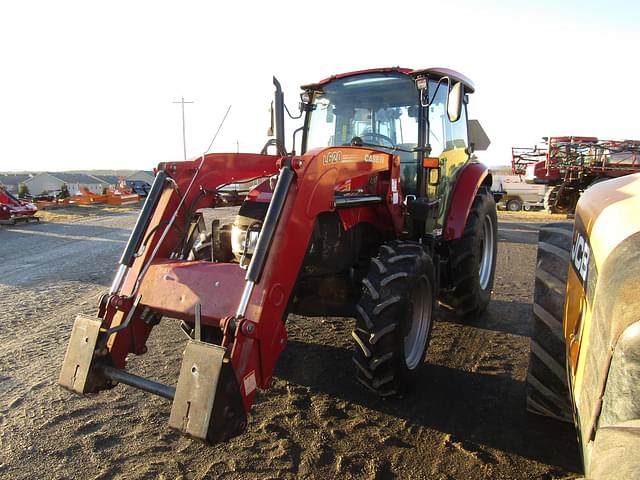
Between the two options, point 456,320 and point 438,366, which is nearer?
point 438,366

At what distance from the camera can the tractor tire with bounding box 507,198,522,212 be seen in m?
27.9

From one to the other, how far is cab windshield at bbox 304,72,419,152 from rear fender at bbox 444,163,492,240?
87 centimetres

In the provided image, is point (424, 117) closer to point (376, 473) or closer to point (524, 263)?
point (376, 473)

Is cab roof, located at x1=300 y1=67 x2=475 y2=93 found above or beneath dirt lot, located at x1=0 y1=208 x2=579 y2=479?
above

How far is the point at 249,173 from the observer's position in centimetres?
414

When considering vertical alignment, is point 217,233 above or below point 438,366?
above

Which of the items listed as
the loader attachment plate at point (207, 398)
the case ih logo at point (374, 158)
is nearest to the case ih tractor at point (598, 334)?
the case ih logo at point (374, 158)

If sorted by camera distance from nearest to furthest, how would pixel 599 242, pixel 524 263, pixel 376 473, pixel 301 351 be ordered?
pixel 599 242 < pixel 376 473 < pixel 301 351 < pixel 524 263

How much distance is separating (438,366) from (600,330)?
2.60 metres

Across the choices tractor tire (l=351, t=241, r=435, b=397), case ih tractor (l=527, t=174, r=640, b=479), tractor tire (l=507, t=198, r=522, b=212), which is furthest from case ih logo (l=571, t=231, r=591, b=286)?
tractor tire (l=507, t=198, r=522, b=212)

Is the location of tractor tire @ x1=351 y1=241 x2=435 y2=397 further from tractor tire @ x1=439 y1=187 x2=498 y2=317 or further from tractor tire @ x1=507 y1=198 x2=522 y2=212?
tractor tire @ x1=507 y1=198 x2=522 y2=212

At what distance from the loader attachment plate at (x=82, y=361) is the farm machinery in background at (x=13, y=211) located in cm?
1486

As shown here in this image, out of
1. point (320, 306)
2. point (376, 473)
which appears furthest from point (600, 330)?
point (320, 306)

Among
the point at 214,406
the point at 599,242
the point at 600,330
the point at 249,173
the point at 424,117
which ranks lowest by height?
the point at 214,406
